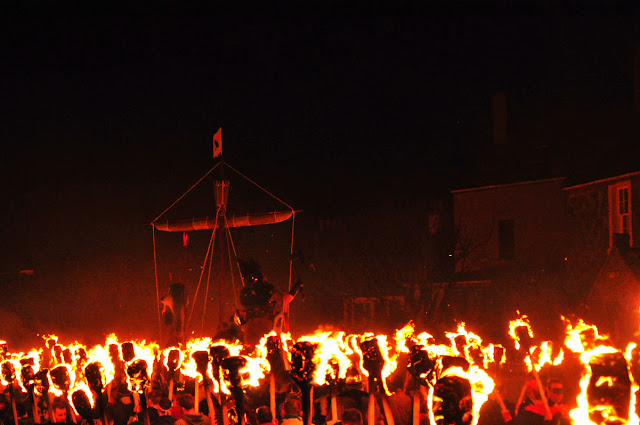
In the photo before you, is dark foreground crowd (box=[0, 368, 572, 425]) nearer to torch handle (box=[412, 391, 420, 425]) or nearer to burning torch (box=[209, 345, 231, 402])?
burning torch (box=[209, 345, 231, 402])

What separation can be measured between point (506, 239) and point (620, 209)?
22.1 feet

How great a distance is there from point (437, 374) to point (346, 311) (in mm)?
28947

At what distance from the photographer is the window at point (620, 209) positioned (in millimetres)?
26516

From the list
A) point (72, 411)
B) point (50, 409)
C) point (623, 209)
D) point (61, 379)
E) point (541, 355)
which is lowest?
point (50, 409)

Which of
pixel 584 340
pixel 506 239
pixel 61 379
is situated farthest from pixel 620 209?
pixel 61 379

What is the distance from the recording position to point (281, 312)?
49.7ft

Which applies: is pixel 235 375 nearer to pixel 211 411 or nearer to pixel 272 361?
pixel 211 411

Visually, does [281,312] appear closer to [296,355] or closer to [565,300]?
[296,355]

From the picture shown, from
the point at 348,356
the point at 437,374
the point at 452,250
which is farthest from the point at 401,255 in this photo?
the point at 437,374

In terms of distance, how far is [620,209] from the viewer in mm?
27031

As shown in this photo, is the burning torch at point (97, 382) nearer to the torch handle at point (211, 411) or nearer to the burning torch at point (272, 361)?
the torch handle at point (211, 411)

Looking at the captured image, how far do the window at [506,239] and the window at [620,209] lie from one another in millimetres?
5844

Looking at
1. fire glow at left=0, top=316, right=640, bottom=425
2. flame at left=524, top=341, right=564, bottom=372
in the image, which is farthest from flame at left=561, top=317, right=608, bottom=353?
flame at left=524, top=341, right=564, bottom=372

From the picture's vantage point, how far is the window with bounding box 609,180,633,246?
1044 inches
